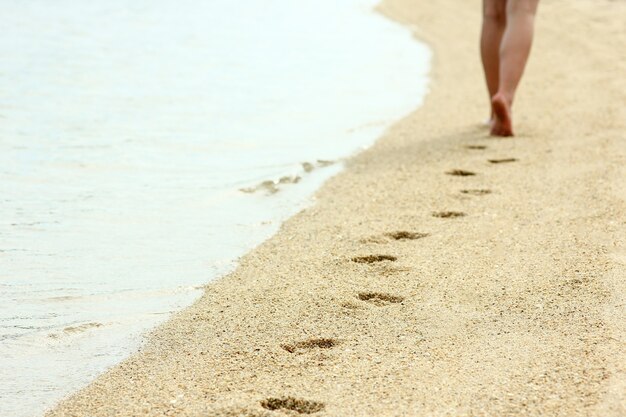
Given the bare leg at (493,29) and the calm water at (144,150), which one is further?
the bare leg at (493,29)

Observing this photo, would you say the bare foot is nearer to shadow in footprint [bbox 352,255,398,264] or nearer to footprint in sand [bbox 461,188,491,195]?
footprint in sand [bbox 461,188,491,195]

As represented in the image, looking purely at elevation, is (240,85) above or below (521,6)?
below

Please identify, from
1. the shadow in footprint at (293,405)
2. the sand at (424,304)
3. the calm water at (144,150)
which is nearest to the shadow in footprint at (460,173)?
the sand at (424,304)

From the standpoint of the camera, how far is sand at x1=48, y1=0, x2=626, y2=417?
2066mm

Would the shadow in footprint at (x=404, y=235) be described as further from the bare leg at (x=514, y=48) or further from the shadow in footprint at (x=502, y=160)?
the bare leg at (x=514, y=48)

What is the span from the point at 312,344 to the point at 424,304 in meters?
0.39

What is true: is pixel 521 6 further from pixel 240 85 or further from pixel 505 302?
pixel 505 302

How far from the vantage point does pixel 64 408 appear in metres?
2.09

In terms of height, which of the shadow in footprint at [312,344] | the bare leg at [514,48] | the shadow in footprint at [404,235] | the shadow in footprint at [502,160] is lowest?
the shadow in footprint at [502,160]

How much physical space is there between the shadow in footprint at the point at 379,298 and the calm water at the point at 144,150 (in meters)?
0.49

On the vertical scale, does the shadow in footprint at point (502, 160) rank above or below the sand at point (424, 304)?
below

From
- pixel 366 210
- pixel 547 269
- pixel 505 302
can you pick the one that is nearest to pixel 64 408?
pixel 505 302

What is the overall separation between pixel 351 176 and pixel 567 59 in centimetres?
348

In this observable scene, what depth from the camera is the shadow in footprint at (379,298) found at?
2602 millimetres
